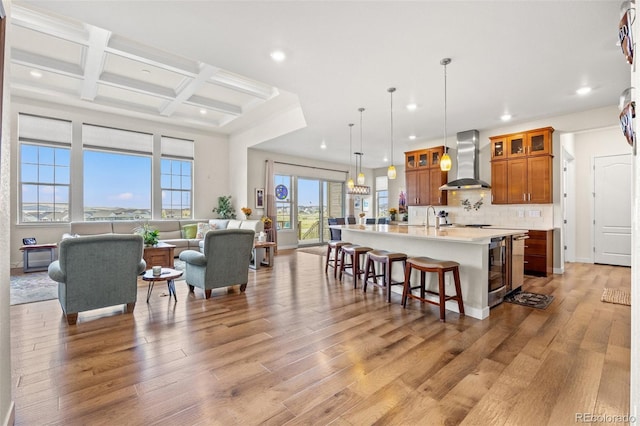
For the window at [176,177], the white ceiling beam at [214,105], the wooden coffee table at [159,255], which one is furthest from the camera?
the window at [176,177]

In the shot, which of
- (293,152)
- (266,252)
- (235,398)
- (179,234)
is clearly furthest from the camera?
(293,152)

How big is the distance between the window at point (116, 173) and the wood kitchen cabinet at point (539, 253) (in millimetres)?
8705

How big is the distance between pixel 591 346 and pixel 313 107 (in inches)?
183

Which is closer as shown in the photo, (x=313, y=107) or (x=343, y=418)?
(x=343, y=418)

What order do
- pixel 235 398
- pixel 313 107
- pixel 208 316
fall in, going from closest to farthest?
pixel 235 398 → pixel 208 316 → pixel 313 107

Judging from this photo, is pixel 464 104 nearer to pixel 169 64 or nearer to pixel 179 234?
pixel 169 64

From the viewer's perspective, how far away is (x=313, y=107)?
5.09 meters

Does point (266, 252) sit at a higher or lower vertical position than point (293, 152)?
lower

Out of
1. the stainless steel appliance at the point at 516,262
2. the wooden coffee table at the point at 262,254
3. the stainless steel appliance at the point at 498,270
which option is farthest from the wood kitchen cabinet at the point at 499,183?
the wooden coffee table at the point at 262,254

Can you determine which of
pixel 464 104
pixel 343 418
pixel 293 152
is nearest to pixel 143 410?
pixel 343 418

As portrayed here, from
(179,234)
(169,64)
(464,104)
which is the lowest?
(179,234)

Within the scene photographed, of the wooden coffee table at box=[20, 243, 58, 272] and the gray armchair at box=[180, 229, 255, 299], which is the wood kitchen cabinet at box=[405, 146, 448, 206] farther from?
the wooden coffee table at box=[20, 243, 58, 272]

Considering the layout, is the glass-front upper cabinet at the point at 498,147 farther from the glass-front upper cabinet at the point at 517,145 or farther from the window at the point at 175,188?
the window at the point at 175,188

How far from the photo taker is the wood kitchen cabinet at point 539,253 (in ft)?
17.0
